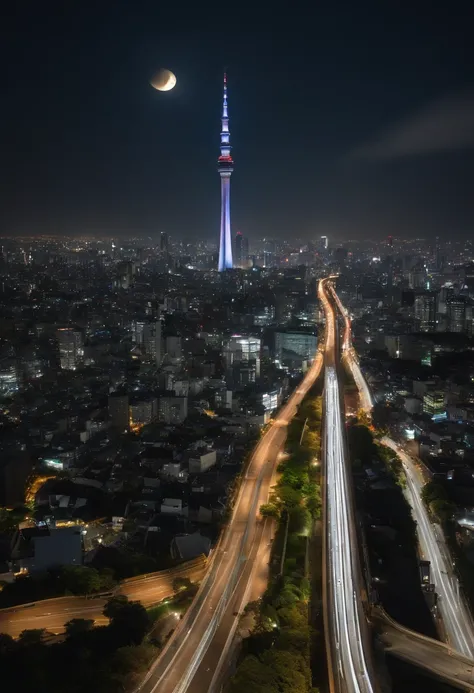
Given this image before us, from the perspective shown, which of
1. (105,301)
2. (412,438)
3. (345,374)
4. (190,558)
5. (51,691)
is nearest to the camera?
(51,691)

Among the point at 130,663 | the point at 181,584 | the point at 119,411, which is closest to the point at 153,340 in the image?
the point at 119,411

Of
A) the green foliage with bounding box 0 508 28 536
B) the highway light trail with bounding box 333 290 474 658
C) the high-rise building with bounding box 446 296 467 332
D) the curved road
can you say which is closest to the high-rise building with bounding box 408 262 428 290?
the high-rise building with bounding box 446 296 467 332

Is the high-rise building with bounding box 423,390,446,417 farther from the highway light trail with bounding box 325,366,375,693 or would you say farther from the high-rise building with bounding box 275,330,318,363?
the high-rise building with bounding box 275,330,318,363

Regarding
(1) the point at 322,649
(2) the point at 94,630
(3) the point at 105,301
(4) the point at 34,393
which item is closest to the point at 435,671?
(1) the point at 322,649

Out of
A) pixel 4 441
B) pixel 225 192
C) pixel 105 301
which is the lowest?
pixel 4 441

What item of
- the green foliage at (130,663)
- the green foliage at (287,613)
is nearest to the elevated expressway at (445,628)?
the green foliage at (287,613)

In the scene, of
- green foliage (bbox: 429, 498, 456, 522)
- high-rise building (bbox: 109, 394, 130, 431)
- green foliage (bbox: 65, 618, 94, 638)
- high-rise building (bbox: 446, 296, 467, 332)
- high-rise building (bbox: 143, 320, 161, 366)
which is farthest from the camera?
high-rise building (bbox: 446, 296, 467, 332)

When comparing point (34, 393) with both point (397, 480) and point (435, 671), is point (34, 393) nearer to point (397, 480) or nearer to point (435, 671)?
point (397, 480)
